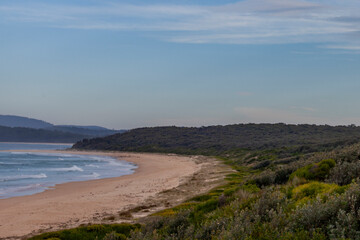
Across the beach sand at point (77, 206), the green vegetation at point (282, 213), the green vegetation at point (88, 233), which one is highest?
the green vegetation at point (282, 213)

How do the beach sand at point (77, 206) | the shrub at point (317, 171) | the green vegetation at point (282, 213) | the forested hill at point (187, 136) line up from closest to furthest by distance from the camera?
the green vegetation at point (282, 213), the shrub at point (317, 171), the beach sand at point (77, 206), the forested hill at point (187, 136)

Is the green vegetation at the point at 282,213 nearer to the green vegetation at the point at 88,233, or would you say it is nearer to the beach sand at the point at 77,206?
the green vegetation at the point at 88,233

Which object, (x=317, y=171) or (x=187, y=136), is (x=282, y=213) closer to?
(x=317, y=171)

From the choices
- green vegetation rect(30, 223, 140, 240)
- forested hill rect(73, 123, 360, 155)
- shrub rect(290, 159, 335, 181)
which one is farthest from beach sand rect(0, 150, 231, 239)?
forested hill rect(73, 123, 360, 155)

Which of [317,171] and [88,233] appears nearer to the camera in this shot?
[88,233]

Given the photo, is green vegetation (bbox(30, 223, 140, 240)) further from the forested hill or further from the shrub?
the forested hill

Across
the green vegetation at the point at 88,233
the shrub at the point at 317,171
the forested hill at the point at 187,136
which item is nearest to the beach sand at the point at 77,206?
the green vegetation at the point at 88,233

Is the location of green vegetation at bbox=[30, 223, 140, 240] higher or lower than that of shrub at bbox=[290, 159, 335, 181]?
lower

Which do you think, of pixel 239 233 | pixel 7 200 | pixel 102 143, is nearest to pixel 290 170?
pixel 239 233

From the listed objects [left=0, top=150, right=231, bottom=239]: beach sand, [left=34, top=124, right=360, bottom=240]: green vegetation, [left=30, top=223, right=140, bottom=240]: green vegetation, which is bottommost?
[left=0, top=150, right=231, bottom=239]: beach sand

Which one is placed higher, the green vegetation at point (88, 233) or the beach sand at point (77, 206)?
the green vegetation at point (88, 233)

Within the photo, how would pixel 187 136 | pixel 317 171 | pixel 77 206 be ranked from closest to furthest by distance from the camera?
pixel 317 171, pixel 77 206, pixel 187 136

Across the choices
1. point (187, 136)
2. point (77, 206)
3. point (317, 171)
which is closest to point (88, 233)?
point (317, 171)

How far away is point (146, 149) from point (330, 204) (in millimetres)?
114824
